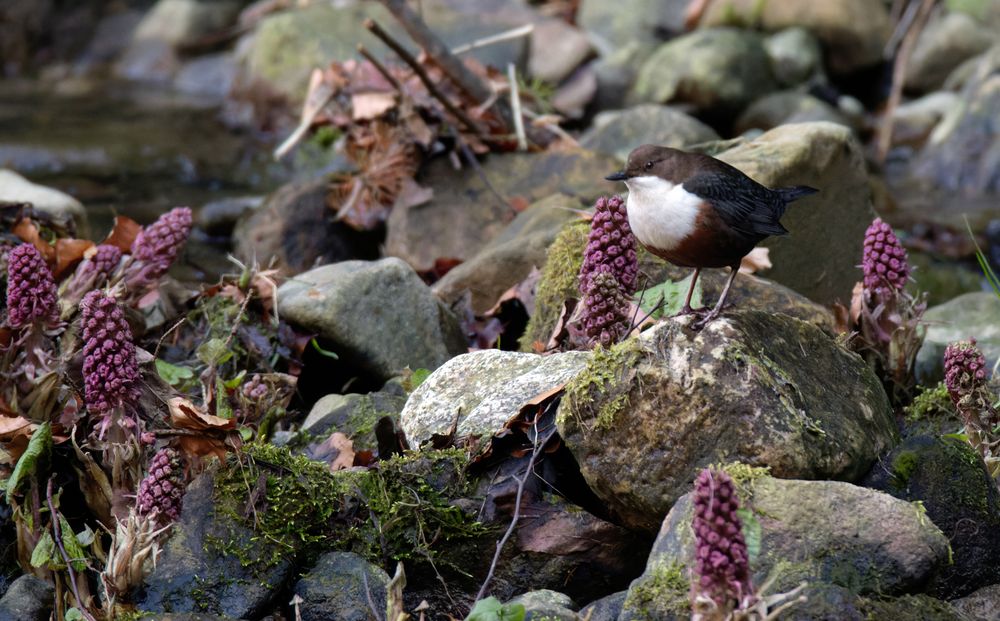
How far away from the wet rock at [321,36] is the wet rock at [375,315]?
22.8ft

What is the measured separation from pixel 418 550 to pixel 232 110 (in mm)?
10092

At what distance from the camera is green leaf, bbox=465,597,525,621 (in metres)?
2.71

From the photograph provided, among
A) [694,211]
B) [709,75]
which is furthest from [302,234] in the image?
[709,75]

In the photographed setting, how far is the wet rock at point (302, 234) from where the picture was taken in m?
6.95

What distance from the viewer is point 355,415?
13.6 ft

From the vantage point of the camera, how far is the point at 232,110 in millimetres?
12492

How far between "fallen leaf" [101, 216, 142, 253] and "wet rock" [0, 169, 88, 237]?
532 mm

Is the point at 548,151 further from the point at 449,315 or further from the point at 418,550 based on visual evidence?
the point at 418,550

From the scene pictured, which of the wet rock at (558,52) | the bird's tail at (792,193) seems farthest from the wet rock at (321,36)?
the bird's tail at (792,193)

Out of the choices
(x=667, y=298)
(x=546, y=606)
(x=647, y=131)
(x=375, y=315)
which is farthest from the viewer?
(x=647, y=131)

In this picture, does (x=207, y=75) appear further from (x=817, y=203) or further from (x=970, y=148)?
(x=817, y=203)

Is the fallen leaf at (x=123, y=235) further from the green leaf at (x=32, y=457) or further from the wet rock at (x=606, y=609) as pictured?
the wet rock at (x=606, y=609)

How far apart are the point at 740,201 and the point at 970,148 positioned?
7.52 m

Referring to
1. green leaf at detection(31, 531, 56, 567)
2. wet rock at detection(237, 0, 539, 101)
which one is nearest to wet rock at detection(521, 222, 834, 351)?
green leaf at detection(31, 531, 56, 567)
